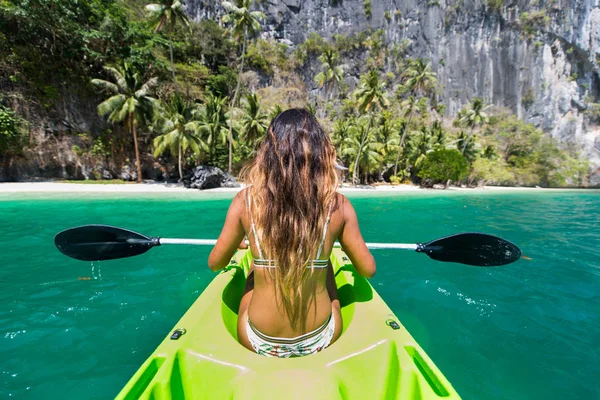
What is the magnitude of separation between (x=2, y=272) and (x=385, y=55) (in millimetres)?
62748

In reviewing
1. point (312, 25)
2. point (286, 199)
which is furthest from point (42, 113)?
point (312, 25)

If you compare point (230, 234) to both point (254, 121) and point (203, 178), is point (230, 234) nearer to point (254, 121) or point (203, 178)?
point (203, 178)

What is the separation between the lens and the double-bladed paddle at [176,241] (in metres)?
3.03

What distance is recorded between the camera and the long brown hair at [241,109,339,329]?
4.77 ft

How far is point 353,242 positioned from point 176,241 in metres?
2.38

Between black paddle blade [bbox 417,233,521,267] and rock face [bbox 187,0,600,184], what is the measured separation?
52851 millimetres

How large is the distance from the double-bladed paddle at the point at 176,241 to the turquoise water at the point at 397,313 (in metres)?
0.95

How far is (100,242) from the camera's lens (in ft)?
10.5

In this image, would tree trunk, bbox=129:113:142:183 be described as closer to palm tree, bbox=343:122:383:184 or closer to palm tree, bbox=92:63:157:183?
palm tree, bbox=92:63:157:183

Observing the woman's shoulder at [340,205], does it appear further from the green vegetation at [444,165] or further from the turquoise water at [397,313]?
the green vegetation at [444,165]

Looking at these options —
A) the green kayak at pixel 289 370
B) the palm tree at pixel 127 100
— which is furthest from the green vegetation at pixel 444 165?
the green kayak at pixel 289 370

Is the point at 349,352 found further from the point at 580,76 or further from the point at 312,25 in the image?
Result: the point at 580,76

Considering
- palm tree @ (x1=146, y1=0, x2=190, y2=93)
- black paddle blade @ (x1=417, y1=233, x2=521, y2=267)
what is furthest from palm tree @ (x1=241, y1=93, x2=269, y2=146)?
black paddle blade @ (x1=417, y1=233, x2=521, y2=267)

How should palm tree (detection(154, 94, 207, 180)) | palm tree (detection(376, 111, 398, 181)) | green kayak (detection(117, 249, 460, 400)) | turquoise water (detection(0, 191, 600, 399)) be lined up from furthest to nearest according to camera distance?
palm tree (detection(376, 111, 398, 181)) < palm tree (detection(154, 94, 207, 180)) < turquoise water (detection(0, 191, 600, 399)) < green kayak (detection(117, 249, 460, 400))
